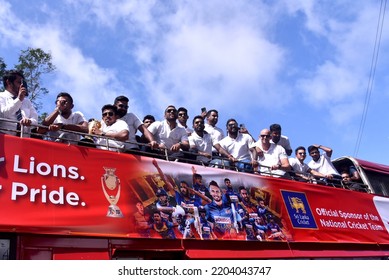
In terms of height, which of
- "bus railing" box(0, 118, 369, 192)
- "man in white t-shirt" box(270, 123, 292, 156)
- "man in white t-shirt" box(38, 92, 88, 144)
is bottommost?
"bus railing" box(0, 118, 369, 192)

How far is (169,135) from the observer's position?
6469 mm

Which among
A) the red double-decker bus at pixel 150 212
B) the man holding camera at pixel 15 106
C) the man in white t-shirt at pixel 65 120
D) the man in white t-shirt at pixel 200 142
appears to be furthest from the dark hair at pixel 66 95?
the man in white t-shirt at pixel 200 142

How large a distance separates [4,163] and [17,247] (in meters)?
0.82

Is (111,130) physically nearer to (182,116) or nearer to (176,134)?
(176,134)

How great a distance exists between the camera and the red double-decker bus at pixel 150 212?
4336mm

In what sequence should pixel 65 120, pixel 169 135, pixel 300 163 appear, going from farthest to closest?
pixel 300 163, pixel 169 135, pixel 65 120

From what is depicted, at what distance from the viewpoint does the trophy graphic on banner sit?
16.0ft

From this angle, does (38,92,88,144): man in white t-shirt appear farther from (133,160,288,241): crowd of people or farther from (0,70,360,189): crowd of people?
(133,160,288,241): crowd of people

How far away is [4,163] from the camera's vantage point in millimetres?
4305

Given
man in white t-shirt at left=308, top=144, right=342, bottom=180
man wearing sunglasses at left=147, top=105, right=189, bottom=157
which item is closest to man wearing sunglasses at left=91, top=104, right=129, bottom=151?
man wearing sunglasses at left=147, top=105, right=189, bottom=157

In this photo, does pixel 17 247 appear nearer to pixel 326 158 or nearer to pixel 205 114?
pixel 205 114

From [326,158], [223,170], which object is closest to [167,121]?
[223,170]

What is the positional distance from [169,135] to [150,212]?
1612 mm

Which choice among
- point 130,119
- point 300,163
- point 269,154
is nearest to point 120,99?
point 130,119
